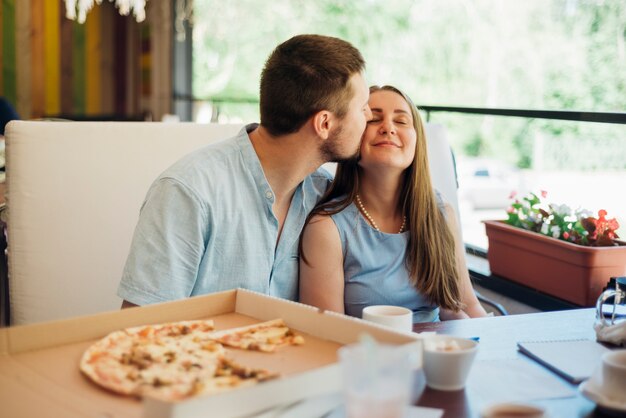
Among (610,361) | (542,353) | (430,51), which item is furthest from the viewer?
(430,51)

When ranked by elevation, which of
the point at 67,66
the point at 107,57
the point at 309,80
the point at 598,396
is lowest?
the point at 598,396

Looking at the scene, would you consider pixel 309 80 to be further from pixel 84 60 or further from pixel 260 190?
pixel 84 60

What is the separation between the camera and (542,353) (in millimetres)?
1240

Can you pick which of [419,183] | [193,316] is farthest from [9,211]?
[419,183]

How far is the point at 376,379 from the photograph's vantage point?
0.73 meters

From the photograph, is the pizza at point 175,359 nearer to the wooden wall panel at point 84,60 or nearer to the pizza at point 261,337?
the pizza at point 261,337

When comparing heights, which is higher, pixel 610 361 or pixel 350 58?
pixel 350 58

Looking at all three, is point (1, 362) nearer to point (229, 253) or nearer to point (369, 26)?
point (229, 253)

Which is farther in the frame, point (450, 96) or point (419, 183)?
point (450, 96)

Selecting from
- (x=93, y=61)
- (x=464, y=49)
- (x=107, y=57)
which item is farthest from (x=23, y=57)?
(x=464, y=49)

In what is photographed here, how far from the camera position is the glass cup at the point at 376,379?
0.73 meters

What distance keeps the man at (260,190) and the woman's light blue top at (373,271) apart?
0.13 metres

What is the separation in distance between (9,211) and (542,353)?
1.27m

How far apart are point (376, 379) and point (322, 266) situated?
105cm
